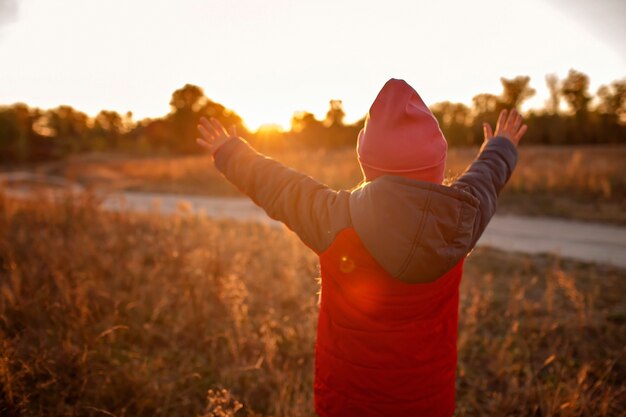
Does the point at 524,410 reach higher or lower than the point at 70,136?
lower

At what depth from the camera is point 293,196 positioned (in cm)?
138

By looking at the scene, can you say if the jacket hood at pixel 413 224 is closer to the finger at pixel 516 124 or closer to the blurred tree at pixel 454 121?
the finger at pixel 516 124

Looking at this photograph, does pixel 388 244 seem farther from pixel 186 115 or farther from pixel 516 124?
pixel 186 115

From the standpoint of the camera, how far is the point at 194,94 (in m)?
41.8

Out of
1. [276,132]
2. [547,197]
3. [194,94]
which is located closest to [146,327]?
[547,197]

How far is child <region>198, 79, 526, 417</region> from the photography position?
116 centimetres

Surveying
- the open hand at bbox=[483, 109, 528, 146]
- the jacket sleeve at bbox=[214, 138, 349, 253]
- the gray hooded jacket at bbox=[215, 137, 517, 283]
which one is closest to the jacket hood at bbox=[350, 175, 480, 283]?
the gray hooded jacket at bbox=[215, 137, 517, 283]

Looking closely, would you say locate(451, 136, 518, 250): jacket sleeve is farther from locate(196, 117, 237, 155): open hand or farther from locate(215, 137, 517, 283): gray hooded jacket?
locate(196, 117, 237, 155): open hand

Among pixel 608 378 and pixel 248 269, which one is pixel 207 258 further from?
pixel 608 378

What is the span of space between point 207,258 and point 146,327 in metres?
1.15

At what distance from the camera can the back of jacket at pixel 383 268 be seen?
3.77ft

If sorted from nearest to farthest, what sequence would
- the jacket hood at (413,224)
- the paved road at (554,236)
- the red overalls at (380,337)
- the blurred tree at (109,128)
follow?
the jacket hood at (413,224) < the red overalls at (380,337) < the paved road at (554,236) < the blurred tree at (109,128)

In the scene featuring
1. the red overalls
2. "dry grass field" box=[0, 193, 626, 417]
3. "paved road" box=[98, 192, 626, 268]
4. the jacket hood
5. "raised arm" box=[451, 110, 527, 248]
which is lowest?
"dry grass field" box=[0, 193, 626, 417]

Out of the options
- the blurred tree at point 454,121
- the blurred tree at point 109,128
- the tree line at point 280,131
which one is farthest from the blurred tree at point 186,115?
the blurred tree at point 454,121
